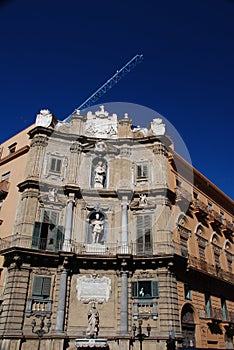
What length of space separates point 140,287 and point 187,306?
375cm

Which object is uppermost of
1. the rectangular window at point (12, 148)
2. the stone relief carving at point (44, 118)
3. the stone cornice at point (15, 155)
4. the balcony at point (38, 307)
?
the stone relief carving at point (44, 118)

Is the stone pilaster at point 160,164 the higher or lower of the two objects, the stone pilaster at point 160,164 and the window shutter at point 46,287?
the higher

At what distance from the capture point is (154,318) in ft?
64.5

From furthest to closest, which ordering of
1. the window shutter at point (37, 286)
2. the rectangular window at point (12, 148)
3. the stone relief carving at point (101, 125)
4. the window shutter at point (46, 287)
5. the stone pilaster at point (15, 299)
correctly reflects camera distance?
the rectangular window at point (12, 148) → the stone relief carving at point (101, 125) → the window shutter at point (46, 287) → the window shutter at point (37, 286) → the stone pilaster at point (15, 299)

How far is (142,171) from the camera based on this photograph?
24891 millimetres

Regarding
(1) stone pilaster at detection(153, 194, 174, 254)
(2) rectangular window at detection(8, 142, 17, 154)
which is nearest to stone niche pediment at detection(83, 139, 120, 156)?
(1) stone pilaster at detection(153, 194, 174, 254)

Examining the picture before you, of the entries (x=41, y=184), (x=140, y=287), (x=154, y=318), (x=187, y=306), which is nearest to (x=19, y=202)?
(x=41, y=184)

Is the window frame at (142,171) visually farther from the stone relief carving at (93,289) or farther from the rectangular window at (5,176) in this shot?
the rectangular window at (5,176)

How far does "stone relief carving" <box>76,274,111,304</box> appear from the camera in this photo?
20.5 m

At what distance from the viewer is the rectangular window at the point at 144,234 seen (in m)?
21.9

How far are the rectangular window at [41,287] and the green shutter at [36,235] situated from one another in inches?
78.8

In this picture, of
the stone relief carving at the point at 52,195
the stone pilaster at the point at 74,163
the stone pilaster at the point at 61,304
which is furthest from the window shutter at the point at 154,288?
the stone pilaster at the point at 74,163

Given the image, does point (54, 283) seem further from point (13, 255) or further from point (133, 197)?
point (133, 197)

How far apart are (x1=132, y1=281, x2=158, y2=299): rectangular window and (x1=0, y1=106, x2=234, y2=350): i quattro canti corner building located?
0.06m
